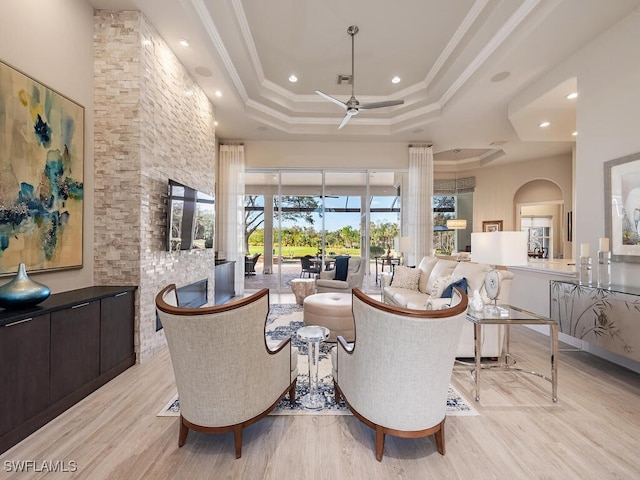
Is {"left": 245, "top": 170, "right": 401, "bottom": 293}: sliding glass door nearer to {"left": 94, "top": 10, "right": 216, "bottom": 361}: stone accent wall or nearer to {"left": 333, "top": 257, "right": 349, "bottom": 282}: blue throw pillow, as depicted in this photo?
{"left": 333, "top": 257, "right": 349, "bottom": 282}: blue throw pillow

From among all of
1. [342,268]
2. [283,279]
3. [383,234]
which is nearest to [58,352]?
[342,268]

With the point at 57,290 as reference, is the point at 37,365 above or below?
below

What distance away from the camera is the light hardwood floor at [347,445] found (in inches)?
65.4

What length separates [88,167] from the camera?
297 cm

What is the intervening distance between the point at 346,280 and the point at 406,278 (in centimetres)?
117

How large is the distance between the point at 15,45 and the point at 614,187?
5.44 m

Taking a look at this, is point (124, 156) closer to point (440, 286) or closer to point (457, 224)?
point (440, 286)

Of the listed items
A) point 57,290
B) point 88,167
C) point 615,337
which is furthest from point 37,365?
point 615,337

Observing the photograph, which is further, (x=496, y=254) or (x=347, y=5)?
(x=347, y=5)

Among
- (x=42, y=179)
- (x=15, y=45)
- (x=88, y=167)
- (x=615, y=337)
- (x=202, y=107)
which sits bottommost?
(x=615, y=337)

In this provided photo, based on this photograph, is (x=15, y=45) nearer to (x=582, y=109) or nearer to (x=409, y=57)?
A: (x=409, y=57)

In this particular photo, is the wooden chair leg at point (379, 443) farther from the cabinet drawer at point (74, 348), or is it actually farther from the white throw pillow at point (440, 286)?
the cabinet drawer at point (74, 348)

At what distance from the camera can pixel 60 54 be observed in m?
2.66

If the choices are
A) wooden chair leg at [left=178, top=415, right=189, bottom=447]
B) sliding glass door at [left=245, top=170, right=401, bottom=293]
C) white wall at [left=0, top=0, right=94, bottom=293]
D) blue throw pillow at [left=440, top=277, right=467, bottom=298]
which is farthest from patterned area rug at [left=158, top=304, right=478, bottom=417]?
sliding glass door at [left=245, top=170, right=401, bottom=293]
